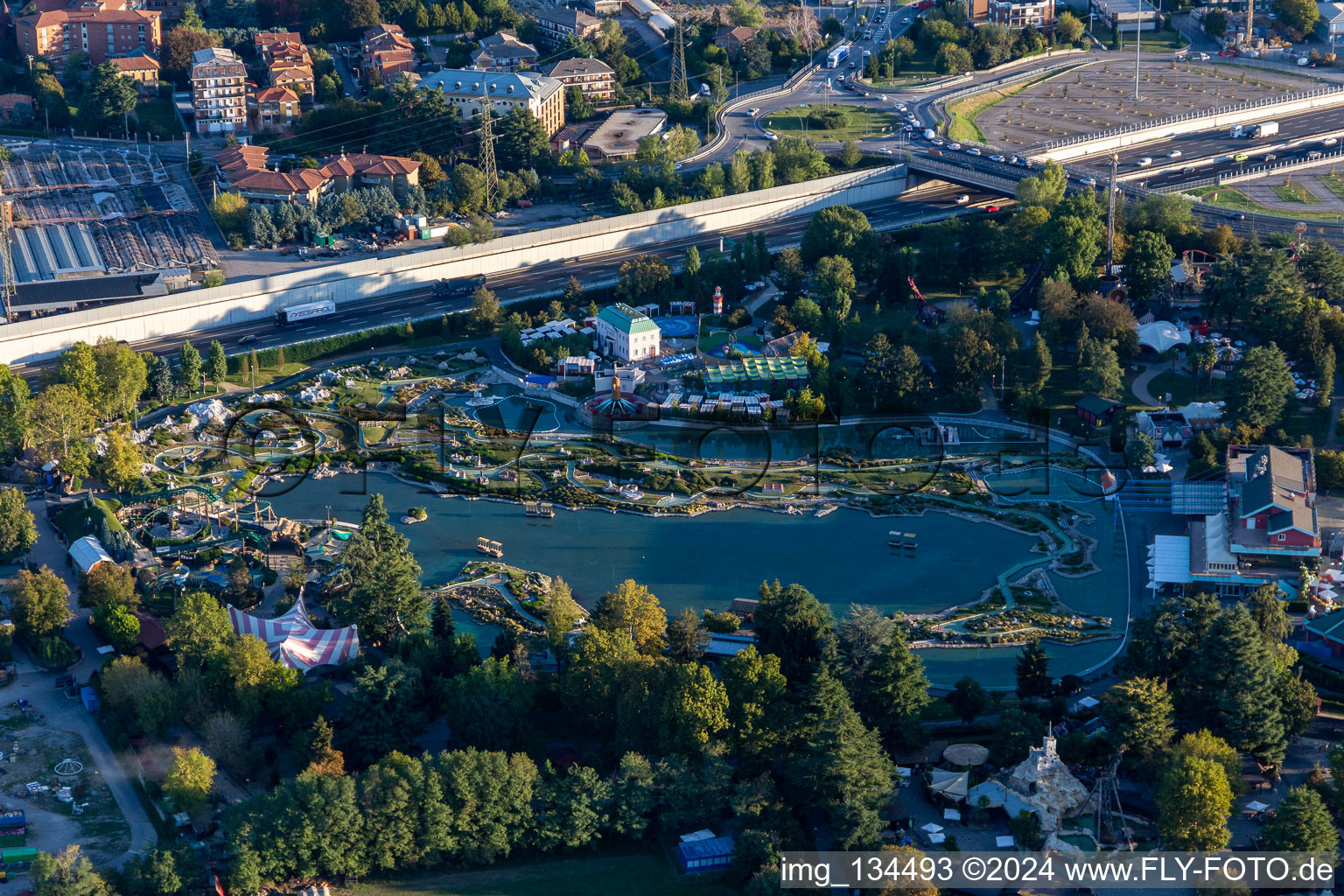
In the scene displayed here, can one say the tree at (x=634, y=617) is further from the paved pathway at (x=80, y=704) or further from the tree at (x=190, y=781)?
the paved pathway at (x=80, y=704)

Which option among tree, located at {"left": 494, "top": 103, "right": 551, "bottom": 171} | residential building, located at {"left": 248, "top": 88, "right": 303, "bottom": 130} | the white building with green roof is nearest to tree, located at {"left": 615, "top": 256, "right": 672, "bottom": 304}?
the white building with green roof

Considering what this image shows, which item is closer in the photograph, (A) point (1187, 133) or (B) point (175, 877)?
(B) point (175, 877)

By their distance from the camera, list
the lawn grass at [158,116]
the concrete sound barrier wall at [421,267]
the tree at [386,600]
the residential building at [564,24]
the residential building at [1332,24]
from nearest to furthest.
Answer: the tree at [386,600] → the concrete sound barrier wall at [421,267] → the lawn grass at [158,116] → the residential building at [564,24] → the residential building at [1332,24]

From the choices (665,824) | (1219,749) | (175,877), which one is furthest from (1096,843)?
(175,877)

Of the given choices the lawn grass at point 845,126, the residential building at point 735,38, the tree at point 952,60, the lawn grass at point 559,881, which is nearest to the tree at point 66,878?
the lawn grass at point 559,881

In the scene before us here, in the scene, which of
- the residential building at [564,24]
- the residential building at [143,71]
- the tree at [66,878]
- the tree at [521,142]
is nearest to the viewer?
the tree at [66,878]

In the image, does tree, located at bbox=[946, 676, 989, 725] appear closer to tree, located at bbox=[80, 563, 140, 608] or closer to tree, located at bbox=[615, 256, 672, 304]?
tree, located at bbox=[80, 563, 140, 608]

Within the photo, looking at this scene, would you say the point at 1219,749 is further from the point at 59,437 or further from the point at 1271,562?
the point at 59,437
